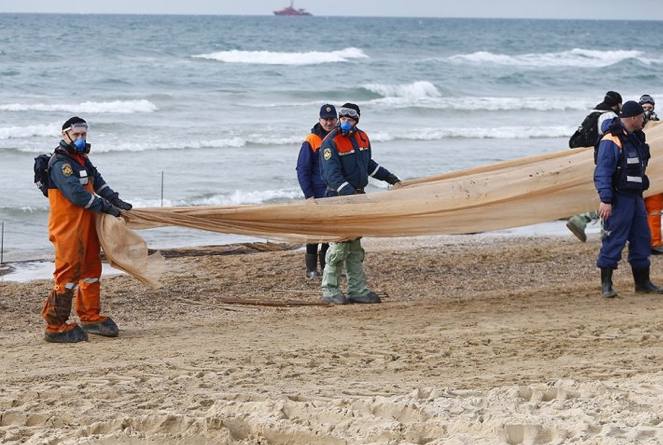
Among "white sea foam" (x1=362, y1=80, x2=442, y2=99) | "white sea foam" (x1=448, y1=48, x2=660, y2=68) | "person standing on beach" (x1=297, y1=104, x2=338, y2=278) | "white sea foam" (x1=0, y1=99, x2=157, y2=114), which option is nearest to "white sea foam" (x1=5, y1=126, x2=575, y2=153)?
"white sea foam" (x1=0, y1=99, x2=157, y2=114)

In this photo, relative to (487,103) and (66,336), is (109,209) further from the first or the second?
(487,103)

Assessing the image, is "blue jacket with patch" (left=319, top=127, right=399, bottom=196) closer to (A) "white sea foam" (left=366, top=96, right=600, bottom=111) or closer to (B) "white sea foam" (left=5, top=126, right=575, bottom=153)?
(B) "white sea foam" (left=5, top=126, right=575, bottom=153)

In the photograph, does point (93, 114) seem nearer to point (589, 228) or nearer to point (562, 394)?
point (589, 228)

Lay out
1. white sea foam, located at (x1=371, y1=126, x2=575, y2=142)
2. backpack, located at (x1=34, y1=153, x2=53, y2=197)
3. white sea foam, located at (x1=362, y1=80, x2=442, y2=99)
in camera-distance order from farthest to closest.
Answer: white sea foam, located at (x1=362, y1=80, x2=442, y2=99)
white sea foam, located at (x1=371, y1=126, x2=575, y2=142)
backpack, located at (x1=34, y1=153, x2=53, y2=197)

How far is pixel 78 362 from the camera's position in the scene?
7617 millimetres

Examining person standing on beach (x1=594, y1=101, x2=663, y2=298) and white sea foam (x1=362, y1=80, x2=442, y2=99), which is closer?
person standing on beach (x1=594, y1=101, x2=663, y2=298)

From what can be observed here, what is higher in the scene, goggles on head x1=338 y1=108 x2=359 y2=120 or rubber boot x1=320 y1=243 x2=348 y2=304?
goggles on head x1=338 y1=108 x2=359 y2=120

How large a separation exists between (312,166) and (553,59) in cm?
5600

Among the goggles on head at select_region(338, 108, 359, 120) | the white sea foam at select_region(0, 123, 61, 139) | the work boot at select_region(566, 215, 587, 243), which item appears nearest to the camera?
the goggles on head at select_region(338, 108, 359, 120)

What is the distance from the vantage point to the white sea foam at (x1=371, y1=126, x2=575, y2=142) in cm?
2611

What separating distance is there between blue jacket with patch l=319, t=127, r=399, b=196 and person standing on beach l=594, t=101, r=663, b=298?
78.9 inches

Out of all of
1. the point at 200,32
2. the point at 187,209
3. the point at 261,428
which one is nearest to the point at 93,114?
the point at 187,209

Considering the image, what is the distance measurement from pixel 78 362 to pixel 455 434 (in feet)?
10.2

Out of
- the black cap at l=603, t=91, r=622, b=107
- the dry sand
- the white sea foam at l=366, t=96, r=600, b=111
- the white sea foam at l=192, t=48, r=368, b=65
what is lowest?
the dry sand
